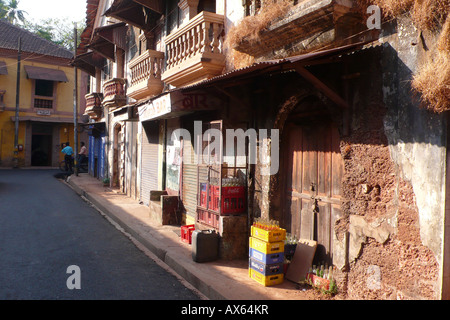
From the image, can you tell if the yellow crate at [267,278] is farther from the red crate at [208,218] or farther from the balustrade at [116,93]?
the balustrade at [116,93]

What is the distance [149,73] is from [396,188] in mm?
8820

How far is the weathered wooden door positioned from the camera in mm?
5391

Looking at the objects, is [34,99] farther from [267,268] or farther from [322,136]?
[267,268]

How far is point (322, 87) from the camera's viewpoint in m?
4.63

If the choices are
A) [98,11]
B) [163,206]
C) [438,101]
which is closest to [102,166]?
[98,11]

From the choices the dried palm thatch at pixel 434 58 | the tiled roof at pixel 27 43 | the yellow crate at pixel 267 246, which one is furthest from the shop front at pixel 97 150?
the dried palm thatch at pixel 434 58

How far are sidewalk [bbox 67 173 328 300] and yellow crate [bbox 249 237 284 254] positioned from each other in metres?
0.50

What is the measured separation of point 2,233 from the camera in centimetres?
816

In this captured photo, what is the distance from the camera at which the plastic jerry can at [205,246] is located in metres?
6.34

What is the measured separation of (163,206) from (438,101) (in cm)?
717

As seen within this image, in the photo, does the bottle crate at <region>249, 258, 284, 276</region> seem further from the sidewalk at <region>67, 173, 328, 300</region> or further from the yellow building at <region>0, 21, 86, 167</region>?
the yellow building at <region>0, 21, 86, 167</region>

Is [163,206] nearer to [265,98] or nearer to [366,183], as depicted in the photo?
[265,98]

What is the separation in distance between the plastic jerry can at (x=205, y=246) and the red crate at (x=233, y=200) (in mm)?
527

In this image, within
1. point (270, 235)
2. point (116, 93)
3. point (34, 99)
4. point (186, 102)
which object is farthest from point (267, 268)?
point (34, 99)
